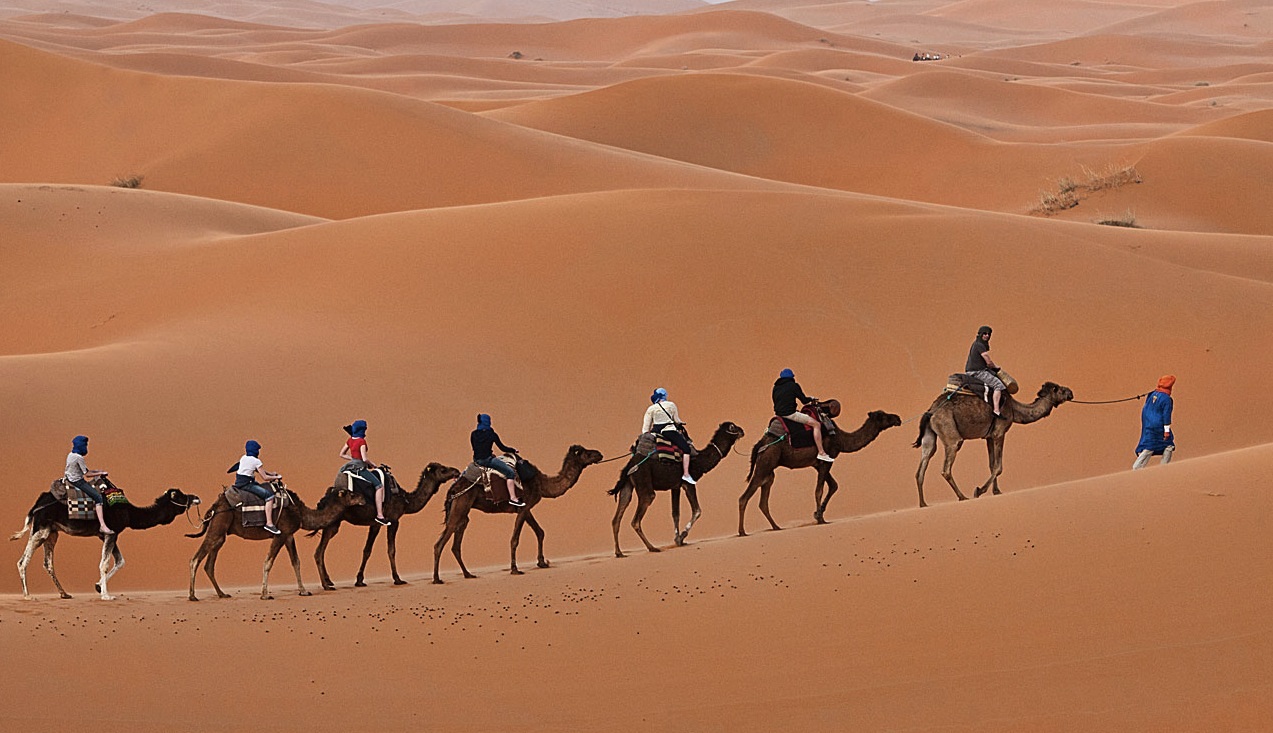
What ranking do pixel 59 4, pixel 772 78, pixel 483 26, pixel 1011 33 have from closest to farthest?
pixel 772 78 < pixel 483 26 < pixel 1011 33 < pixel 59 4

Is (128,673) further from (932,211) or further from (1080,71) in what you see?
(1080,71)

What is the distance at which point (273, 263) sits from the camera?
992 inches

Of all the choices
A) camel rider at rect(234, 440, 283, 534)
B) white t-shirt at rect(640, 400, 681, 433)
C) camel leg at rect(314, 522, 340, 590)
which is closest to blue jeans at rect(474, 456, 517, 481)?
white t-shirt at rect(640, 400, 681, 433)

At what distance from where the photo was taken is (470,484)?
45.6ft

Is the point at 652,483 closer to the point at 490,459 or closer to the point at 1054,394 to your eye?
the point at 490,459

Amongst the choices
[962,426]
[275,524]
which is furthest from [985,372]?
[275,524]

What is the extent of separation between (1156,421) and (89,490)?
1186cm

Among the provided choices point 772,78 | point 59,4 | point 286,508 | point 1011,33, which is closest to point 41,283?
point 286,508

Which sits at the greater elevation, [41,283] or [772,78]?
[772,78]

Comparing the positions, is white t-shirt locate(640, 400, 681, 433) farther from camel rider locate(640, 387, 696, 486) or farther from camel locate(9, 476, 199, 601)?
camel locate(9, 476, 199, 601)

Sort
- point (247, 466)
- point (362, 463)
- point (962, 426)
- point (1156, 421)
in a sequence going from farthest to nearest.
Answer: point (1156, 421) < point (962, 426) < point (362, 463) < point (247, 466)

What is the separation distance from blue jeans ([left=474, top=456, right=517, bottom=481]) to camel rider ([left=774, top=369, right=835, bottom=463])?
9.95 ft

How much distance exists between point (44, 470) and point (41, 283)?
11201mm

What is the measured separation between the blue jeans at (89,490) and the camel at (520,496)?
3.31 meters
